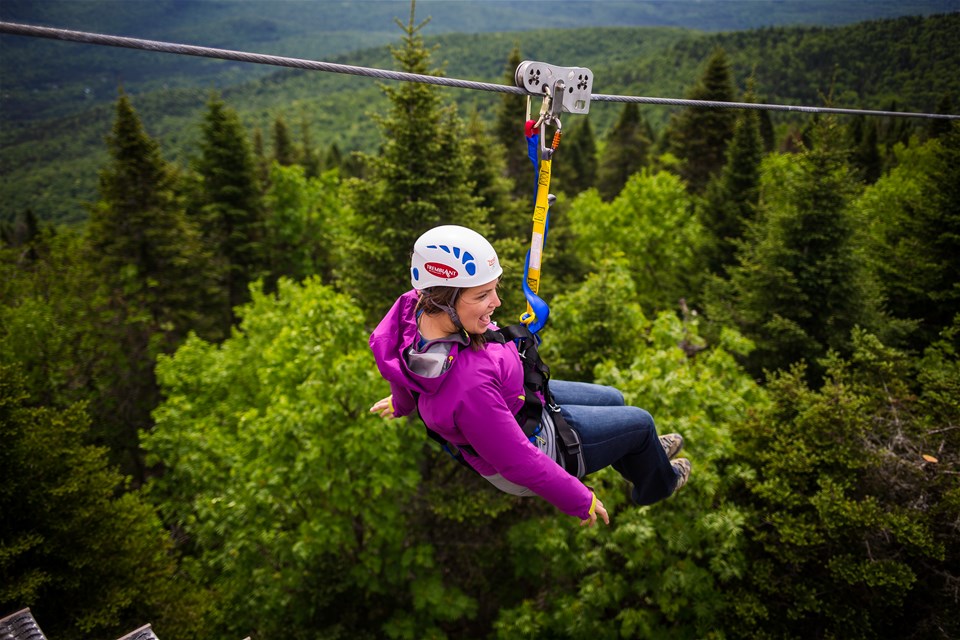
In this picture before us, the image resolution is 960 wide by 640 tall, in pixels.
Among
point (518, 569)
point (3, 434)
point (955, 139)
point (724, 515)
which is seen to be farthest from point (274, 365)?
point (955, 139)

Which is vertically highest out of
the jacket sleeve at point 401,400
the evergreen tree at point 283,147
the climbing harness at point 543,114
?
the climbing harness at point 543,114

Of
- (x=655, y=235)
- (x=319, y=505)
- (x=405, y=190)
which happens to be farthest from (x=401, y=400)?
(x=655, y=235)

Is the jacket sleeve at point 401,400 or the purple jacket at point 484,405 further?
the jacket sleeve at point 401,400

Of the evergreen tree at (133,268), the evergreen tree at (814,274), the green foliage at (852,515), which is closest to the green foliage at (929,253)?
the evergreen tree at (814,274)

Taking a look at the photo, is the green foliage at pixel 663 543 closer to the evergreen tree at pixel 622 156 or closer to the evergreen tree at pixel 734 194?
the evergreen tree at pixel 734 194

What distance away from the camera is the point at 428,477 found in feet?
40.7

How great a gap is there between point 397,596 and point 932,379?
34.7 feet

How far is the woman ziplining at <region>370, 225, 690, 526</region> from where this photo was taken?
285 centimetres

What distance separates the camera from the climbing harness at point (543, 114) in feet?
10.3

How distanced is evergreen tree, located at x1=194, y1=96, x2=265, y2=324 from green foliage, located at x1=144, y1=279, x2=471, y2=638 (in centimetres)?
1391

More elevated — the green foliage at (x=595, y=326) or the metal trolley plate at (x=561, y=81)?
the metal trolley plate at (x=561, y=81)

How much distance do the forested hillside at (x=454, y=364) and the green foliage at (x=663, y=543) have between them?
0.06m

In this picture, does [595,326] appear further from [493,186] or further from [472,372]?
[472,372]

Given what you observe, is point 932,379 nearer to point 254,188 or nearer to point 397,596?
point 397,596
